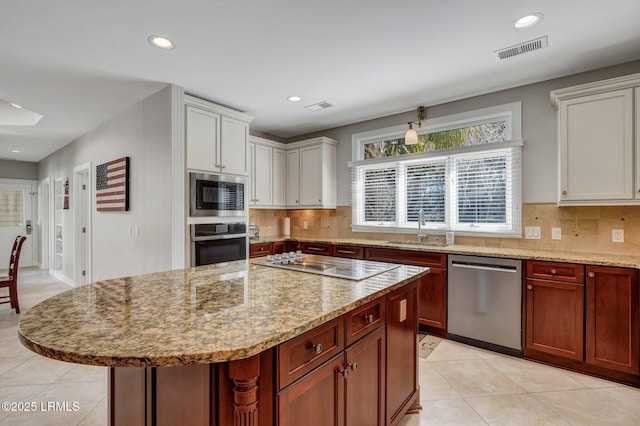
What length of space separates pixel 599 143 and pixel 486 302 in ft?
5.34

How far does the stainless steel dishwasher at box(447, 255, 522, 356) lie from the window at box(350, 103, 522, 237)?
64cm

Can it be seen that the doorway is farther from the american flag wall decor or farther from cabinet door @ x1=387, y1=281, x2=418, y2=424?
cabinet door @ x1=387, y1=281, x2=418, y2=424

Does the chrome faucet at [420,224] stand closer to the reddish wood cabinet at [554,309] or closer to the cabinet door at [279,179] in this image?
the reddish wood cabinet at [554,309]

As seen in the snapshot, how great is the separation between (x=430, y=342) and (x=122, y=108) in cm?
438

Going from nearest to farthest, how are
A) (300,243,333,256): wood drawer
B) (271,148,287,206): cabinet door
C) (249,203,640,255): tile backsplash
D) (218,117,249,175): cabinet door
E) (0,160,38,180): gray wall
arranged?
(249,203,640,255): tile backsplash → (218,117,249,175): cabinet door → (300,243,333,256): wood drawer → (271,148,287,206): cabinet door → (0,160,38,180): gray wall

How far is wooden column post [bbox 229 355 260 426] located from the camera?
0.93 m

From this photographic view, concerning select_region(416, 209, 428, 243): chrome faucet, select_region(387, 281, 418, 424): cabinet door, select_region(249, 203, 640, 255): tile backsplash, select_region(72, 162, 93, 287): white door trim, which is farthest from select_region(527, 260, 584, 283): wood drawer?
select_region(72, 162, 93, 287): white door trim

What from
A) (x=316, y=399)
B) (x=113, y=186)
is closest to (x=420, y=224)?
(x=316, y=399)

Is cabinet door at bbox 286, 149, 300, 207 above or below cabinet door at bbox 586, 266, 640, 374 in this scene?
A: above

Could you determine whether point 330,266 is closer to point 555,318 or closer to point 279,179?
point 555,318

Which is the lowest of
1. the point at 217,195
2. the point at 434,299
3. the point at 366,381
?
the point at 434,299

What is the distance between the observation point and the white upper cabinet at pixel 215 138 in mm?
3279

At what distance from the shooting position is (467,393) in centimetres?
226

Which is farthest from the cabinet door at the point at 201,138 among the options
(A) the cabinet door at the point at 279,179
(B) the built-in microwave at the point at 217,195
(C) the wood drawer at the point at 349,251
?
(C) the wood drawer at the point at 349,251
